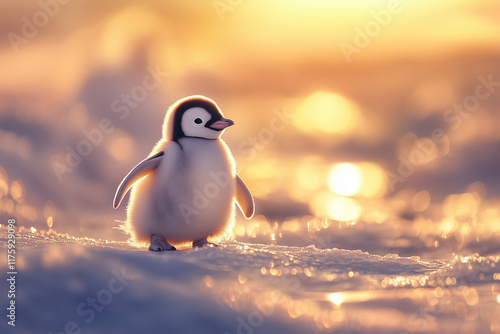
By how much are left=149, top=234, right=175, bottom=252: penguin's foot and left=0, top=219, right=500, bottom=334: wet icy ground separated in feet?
1.84

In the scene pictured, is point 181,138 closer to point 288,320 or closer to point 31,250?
point 31,250

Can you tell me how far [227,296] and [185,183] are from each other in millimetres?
1739

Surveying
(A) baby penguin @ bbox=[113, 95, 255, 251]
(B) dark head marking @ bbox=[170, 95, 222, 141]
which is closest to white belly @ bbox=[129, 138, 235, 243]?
(A) baby penguin @ bbox=[113, 95, 255, 251]

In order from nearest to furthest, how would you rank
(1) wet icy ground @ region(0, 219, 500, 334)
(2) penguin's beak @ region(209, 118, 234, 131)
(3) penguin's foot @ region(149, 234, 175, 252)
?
(1) wet icy ground @ region(0, 219, 500, 334)
(3) penguin's foot @ region(149, 234, 175, 252)
(2) penguin's beak @ region(209, 118, 234, 131)

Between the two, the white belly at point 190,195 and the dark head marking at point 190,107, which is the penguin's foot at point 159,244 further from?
the dark head marking at point 190,107

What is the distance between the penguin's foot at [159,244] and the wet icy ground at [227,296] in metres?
0.56

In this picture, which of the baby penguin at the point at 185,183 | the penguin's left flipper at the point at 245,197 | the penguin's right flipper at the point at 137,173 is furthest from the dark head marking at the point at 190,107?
the penguin's left flipper at the point at 245,197

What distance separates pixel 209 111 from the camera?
563 centimetres

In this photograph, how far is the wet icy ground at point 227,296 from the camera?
Result: 140 inches

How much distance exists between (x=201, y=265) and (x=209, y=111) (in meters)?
1.71

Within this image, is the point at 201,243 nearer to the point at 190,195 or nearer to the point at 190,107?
the point at 190,195

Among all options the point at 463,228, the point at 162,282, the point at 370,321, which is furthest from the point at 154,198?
the point at 463,228

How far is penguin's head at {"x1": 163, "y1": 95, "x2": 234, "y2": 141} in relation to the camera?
5613 millimetres

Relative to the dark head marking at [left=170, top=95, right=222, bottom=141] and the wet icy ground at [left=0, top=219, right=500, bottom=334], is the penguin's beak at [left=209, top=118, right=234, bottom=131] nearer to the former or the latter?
the dark head marking at [left=170, top=95, right=222, bottom=141]
